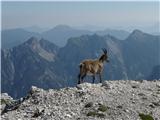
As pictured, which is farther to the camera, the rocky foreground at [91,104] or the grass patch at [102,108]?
the grass patch at [102,108]

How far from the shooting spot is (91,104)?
30875mm

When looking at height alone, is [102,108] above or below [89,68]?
below

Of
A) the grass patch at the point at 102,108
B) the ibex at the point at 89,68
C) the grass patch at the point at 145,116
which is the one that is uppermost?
the ibex at the point at 89,68

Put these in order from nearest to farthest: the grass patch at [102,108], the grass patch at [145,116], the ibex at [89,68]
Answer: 1. the grass patch at [145,116]
2. the grass patch at [102,108]
3. the ibex at [89,68]

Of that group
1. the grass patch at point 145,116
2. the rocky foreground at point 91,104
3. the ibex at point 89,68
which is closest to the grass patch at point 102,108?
the rocky foreground at point 91,104

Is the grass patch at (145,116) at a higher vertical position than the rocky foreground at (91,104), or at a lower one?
lower

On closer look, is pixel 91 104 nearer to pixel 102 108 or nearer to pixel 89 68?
pixel 102 108

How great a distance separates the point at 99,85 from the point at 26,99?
235 inches

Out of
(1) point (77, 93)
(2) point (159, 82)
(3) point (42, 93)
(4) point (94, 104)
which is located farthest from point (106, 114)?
(2) point (159, 82)

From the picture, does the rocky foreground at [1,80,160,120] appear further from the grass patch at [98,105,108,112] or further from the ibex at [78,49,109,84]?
the ibex at [78,49,109,84]

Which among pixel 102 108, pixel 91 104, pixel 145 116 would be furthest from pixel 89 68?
pixel 145 116

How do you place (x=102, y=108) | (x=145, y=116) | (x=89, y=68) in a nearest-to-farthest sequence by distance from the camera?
(x=145, y=116), (x=102, y=108), (x=89, y=68)

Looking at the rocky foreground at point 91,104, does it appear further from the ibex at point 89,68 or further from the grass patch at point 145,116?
the ibex at point 89,68

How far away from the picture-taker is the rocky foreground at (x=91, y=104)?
29484mm
